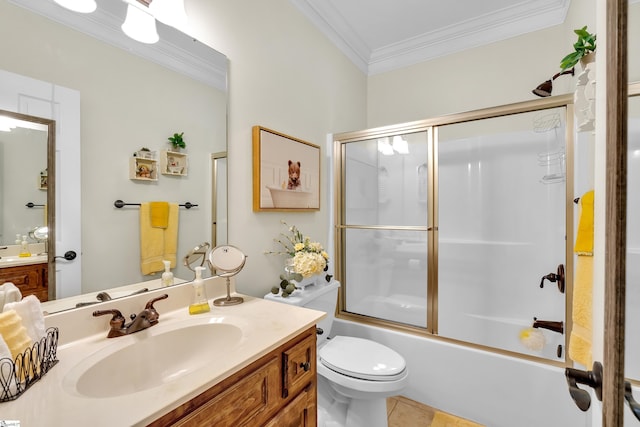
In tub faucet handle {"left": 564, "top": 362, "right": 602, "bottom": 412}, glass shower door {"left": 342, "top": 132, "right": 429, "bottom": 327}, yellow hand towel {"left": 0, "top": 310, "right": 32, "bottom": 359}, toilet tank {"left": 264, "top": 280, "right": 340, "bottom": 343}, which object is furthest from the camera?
glass shower door {"left": 342, "top": 132, "right": 429, "bottom": 327}

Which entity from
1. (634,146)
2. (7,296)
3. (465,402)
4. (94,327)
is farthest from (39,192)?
(465,402)

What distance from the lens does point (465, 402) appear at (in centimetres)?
170

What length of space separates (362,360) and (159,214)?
1.15 metres

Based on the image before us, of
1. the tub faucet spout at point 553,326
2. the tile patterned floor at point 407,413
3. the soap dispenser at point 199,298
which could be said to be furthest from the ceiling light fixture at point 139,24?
the tub faucet spout at point 553,326

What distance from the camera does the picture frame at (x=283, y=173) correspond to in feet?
4.97

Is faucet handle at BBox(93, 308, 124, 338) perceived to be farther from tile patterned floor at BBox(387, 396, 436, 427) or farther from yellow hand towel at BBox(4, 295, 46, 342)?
tile patterned floor at BBox(387, 396, 436, 427)

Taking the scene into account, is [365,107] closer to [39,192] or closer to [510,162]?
[510,162]

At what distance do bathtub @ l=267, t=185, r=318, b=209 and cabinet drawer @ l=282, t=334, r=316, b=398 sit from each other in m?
0.81

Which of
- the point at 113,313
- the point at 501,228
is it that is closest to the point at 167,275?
the point at 113,313

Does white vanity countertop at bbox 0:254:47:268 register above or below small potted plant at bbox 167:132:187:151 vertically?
below

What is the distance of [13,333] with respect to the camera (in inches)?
25.5

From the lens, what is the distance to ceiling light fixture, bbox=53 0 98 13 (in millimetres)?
881

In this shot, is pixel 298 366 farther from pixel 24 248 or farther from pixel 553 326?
pixel 553 326

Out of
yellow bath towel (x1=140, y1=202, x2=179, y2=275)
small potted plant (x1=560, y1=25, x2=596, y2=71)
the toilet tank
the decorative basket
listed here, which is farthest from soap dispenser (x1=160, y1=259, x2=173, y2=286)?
small potted plant (x1=560, y1=25, x2=596, y2=71)
